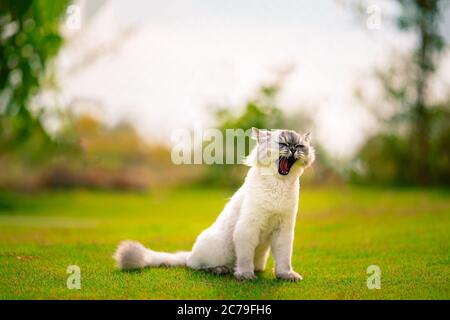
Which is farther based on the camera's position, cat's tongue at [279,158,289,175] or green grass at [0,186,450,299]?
cat's tongue at [279,158,289,175]

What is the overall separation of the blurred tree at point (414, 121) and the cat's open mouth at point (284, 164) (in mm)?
12160

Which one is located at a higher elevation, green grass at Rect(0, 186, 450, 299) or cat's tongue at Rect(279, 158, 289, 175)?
cat's tongue at Rect(279, 158, 289, 175)

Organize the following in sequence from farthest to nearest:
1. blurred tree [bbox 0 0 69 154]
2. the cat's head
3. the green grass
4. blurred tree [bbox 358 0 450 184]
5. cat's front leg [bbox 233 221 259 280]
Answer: blurred tree [bbox 358 0 450 184] < blurred tree [bbox 0 0 69 154] < cat's front leg [bbox 233 221 259 280] < the cat's head < the green grass

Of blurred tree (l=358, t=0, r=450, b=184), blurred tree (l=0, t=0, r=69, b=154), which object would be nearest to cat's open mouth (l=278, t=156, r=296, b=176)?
blurred tree (l=0, t=0, r=69, b=154)

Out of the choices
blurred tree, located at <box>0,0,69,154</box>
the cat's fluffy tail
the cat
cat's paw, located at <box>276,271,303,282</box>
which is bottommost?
cat's paw, located at <box>276,271,303,282</box>

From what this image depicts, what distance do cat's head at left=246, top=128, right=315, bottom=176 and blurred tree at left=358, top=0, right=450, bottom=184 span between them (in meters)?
12.1

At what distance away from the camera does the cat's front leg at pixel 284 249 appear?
16.1ft

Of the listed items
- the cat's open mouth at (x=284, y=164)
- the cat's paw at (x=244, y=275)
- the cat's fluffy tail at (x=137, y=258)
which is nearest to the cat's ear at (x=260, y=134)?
the cat's open mouth at (x=284, y=164)

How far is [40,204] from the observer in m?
15.5

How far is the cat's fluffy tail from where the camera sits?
17.2ft

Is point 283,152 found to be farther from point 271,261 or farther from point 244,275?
point 271,261

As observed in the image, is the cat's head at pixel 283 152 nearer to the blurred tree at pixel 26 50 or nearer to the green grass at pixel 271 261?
the green grass at pixel 271 261

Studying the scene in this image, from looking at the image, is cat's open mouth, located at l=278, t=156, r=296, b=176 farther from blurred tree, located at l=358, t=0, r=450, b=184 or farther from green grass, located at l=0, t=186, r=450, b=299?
blurred tree, located at l=358, t=0, r=450, b=184

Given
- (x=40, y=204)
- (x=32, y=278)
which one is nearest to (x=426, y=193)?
(x=40, y=204)
